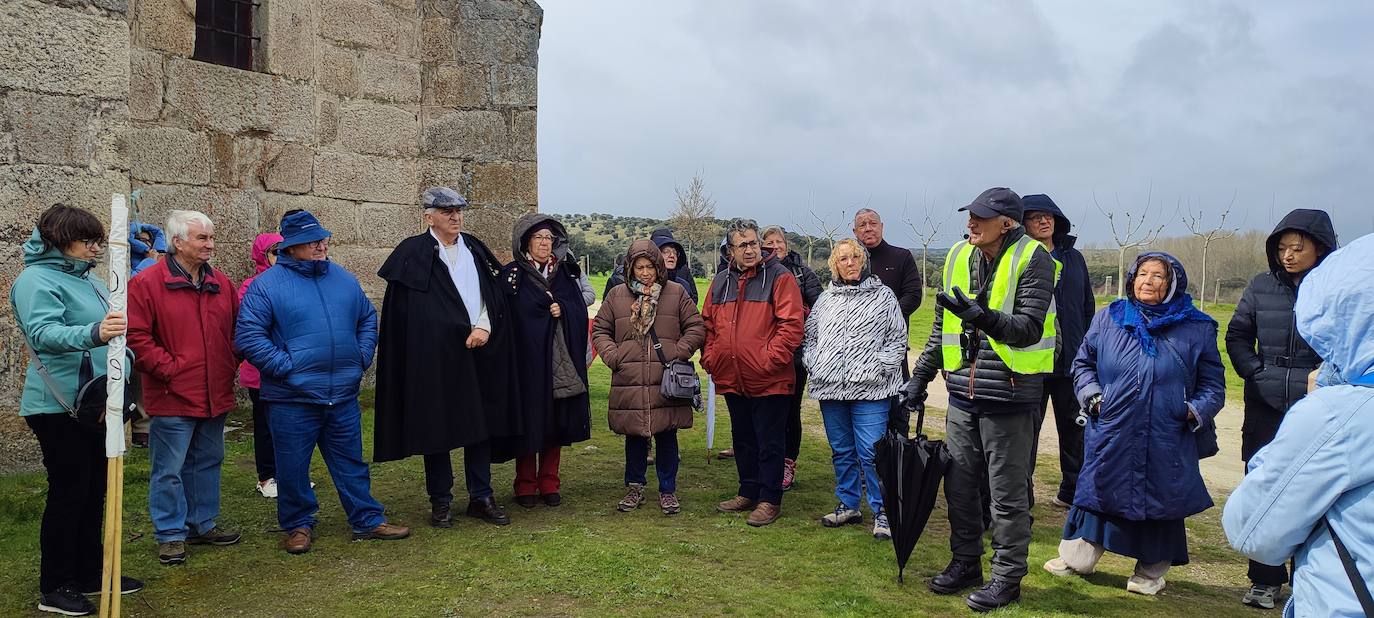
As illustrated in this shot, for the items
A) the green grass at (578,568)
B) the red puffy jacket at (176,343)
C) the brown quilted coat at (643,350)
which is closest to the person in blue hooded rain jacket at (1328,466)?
the green grass at (578,568)

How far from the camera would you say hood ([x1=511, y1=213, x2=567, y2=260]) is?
6020 mm

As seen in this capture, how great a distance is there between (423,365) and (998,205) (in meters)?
3.22

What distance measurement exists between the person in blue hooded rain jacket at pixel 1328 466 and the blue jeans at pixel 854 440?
3424 mm

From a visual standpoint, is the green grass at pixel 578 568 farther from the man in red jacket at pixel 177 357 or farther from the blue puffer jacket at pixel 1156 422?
the blue puffer jacket at pixel 1156 422

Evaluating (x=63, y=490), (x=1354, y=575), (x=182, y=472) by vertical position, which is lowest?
(x=182, y=472)

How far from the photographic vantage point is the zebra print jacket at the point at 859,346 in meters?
5.51

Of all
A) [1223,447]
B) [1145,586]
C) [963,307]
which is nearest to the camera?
[963,307]

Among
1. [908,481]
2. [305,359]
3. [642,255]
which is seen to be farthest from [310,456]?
[908,481]

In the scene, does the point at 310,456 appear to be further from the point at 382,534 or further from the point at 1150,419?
the point at 1150,419

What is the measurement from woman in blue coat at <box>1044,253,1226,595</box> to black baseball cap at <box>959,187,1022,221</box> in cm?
85

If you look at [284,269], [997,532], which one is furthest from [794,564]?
[284,269]

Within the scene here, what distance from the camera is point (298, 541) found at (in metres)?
5.10

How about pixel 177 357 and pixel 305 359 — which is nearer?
pixel 177 357

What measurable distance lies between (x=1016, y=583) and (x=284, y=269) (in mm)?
3984
